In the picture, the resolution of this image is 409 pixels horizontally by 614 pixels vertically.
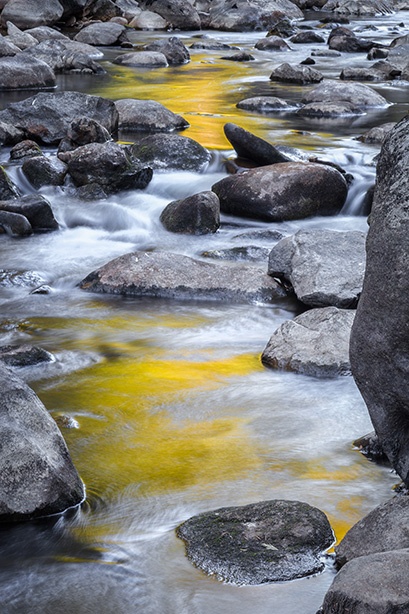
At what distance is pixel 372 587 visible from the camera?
2555mm

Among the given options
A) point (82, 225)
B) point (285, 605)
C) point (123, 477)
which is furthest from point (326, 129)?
point (285, 605)

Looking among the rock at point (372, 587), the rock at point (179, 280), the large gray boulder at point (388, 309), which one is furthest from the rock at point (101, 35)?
the rock at point (372, 587)

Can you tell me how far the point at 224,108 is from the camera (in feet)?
50.0

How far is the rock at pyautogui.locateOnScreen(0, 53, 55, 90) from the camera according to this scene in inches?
630

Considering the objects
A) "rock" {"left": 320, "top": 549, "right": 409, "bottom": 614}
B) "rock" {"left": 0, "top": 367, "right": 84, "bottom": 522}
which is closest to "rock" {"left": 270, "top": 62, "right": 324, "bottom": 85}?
"rock" {"left": 0, "top": 367, "right": 84, "bottom": 522}

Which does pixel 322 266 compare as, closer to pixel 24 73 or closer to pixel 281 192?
pixel 281 192

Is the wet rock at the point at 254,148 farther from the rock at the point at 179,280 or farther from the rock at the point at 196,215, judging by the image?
the rock at the point at 179,280

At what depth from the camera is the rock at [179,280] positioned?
7.19 metres

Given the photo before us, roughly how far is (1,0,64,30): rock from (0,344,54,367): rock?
1953cm

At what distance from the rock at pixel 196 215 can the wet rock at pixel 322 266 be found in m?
1.73

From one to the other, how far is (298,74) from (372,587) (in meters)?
16.3

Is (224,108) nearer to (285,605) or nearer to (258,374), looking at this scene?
(258,374)

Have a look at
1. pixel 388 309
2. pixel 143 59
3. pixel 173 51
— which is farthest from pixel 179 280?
pixel 173 51

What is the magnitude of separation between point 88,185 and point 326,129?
4.83 m
